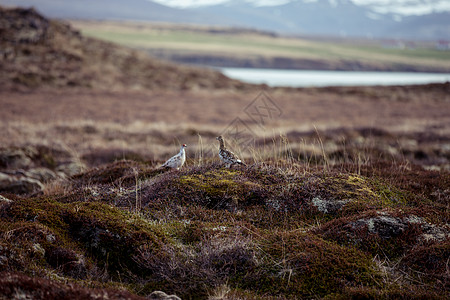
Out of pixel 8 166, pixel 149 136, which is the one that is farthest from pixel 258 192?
pixel 149 136

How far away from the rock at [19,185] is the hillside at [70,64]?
41094 mm

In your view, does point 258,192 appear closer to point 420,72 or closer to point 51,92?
point 51,92

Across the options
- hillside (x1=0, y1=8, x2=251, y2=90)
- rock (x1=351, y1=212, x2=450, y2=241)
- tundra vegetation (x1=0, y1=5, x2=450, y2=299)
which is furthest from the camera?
hillside (x1=0, y1=8, x2=251, y2=90)

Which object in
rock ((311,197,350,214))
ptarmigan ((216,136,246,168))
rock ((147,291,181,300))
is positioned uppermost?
ptarmigan ((216,136,246,168))

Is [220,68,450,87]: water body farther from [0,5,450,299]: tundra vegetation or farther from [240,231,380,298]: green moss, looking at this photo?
[240,231,380,298]: green moss

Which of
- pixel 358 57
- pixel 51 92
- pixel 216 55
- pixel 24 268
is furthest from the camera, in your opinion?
pixel 358 57

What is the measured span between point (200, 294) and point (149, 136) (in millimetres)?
22276

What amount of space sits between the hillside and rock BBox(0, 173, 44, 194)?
4109 centimetres

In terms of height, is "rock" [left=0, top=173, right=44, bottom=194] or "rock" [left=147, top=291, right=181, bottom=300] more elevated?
"rock" [left=147, top=291, right=181, bottom=300]

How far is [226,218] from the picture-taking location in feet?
23.8

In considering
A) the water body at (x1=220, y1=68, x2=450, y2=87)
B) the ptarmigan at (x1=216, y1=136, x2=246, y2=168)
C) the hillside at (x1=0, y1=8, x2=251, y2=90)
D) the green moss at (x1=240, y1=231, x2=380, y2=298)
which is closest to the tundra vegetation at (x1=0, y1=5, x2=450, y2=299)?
the green moss at (x1=240, y1=231, x2=380, y2=298)

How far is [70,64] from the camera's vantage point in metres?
61.4

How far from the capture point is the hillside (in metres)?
54.0

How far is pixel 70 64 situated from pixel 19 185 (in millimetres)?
55114
